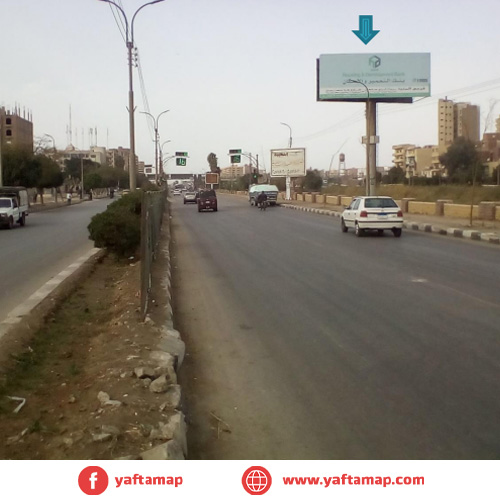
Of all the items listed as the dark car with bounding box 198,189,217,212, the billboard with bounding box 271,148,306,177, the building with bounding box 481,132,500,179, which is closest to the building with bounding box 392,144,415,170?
the building with bounding box 481,132,500,179

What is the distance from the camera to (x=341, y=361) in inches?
286

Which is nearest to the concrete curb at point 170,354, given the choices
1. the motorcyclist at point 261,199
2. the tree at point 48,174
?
the motorcyclist at point 261,199

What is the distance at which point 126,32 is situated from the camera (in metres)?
29.0

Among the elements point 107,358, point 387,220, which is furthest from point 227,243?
point 107,358

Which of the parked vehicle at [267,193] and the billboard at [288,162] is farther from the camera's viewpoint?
the billboard at [288,162]

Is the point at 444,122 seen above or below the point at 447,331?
above

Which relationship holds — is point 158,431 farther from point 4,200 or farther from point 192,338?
point 4,200

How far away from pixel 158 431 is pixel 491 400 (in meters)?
2.95
